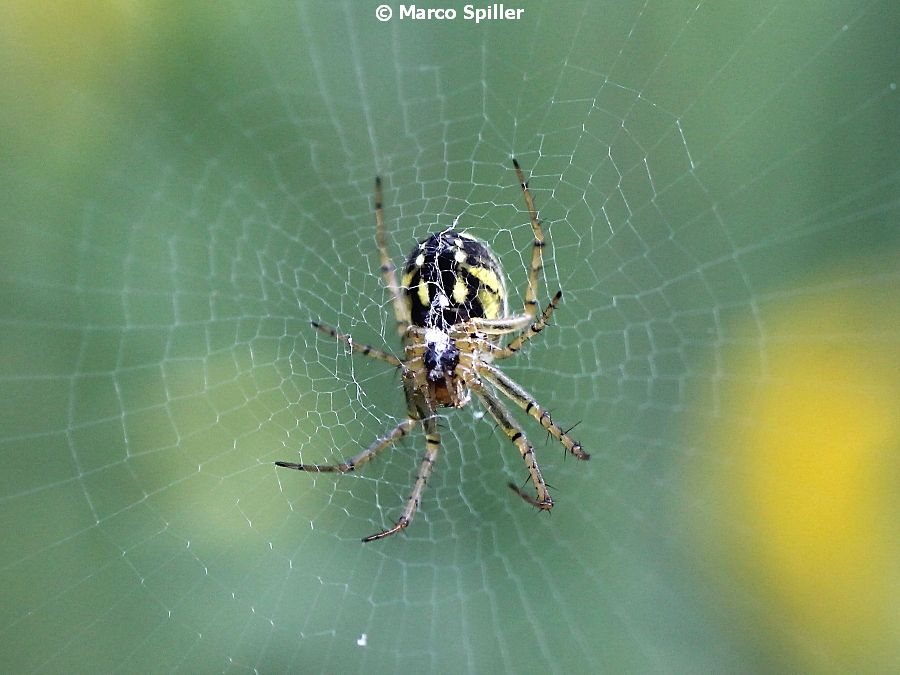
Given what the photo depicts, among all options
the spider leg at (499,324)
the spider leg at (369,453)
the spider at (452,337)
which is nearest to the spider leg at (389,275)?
the spider at (452,337)

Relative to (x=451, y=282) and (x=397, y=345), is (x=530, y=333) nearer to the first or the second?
(x=451, y=282)

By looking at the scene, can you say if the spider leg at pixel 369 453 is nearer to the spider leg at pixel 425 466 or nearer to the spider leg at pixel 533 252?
the spider leg at pixel 425 466

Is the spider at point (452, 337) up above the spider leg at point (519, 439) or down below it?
above

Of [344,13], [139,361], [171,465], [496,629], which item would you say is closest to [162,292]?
[139,361]

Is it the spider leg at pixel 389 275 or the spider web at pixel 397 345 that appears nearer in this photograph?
the spider leg at pixel 389 275

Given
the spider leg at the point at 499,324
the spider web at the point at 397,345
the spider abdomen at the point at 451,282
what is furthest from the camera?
the spider web at the point at 397,345

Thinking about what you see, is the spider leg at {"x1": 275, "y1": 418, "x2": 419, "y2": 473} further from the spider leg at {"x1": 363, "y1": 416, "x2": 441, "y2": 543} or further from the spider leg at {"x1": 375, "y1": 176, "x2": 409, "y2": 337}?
the spider leg at {"x1": 375, "y1": 176, "x2": 409, "y2": 337}

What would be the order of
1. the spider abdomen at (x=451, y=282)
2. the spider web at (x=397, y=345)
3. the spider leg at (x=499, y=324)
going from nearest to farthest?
1. the spider abdomen at (x=451, y=282)
2. the spider leg at (x=499, y=324)
3. the spider web at (x=397, y=345)

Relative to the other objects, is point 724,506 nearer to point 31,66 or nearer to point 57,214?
point 57,214

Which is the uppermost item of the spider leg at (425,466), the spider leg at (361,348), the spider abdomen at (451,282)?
the spider abdomen at (451,282)

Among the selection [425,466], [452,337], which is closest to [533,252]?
[452,337]
